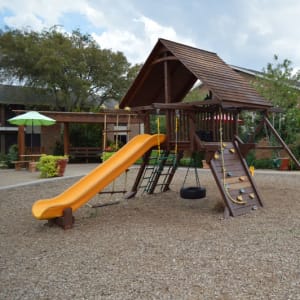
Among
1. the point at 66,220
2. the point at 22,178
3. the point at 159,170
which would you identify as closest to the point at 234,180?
the point at 159,170

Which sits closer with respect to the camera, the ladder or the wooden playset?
the wooden playset

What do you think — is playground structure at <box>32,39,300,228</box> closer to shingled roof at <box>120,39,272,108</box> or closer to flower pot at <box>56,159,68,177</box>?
shingled roof at <box>120,39,272,108</box>

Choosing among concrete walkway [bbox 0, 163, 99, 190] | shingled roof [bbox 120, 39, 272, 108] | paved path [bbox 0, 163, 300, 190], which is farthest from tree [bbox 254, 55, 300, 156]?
concrete walkway [bbox 0, 163, 99, 190]

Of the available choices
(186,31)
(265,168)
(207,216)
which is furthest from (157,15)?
(207,216)

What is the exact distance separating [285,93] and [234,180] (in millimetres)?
10754

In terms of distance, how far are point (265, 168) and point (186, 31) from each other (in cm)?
651

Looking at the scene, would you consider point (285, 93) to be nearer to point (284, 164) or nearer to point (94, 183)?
point (284, 164)

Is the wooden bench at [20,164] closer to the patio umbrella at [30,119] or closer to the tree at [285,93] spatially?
the patio umbrella at [30,119]

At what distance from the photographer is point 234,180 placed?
6.34m

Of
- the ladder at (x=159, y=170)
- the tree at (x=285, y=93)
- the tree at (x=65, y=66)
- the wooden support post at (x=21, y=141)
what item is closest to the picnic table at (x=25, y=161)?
the wooden support post at (x=21, y=141)

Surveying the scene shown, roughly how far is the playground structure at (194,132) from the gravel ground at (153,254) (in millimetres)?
441

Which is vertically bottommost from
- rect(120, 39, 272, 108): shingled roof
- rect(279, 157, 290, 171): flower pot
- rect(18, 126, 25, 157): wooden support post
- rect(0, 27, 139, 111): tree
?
rect(279, 157, 290, 171): flower pot

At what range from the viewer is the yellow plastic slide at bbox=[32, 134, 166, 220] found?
16.8 feet

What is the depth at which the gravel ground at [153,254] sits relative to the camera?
10.0 ft
